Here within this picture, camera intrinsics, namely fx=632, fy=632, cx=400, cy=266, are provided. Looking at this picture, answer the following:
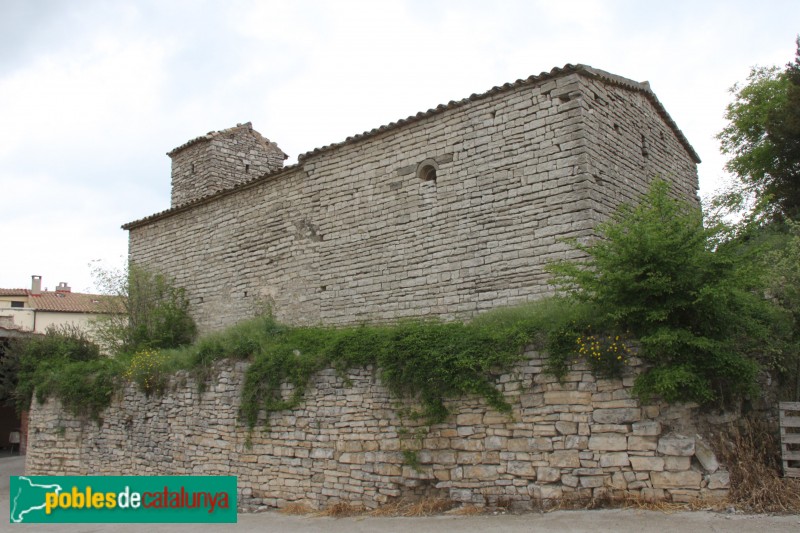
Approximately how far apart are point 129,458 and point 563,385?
9840mm

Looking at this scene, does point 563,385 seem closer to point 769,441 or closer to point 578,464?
point 578,464

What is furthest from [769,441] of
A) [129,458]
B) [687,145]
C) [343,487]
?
[129,458]

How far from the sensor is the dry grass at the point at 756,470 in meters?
6.81

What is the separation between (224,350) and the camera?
11.9 m

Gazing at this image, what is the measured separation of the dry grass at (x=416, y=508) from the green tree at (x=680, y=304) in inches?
120

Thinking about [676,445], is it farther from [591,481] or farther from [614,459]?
[591,481]

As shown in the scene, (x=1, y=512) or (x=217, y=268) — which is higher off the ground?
(x=217, y=268)

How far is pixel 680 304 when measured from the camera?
24.0ft

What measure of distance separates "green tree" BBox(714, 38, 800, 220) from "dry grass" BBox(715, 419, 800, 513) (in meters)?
7.67

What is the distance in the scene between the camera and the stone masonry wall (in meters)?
7.34

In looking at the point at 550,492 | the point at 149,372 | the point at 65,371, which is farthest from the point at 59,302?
the point at 550,492

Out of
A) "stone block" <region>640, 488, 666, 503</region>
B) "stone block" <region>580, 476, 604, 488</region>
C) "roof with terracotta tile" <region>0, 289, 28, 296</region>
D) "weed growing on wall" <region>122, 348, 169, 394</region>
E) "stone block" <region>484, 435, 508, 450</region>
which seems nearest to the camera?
"stone block" <region>640, 488, 666, 503</region>

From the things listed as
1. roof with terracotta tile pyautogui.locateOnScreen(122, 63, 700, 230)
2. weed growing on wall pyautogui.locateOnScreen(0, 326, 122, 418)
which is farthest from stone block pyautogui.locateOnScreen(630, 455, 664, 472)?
weed growing on wall pyautogui.locateOnScreen(0, 326, 122, 418)

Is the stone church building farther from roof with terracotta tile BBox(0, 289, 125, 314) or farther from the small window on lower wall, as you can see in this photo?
roof with terracotta tile BBox(0, 289, 125, 314)
